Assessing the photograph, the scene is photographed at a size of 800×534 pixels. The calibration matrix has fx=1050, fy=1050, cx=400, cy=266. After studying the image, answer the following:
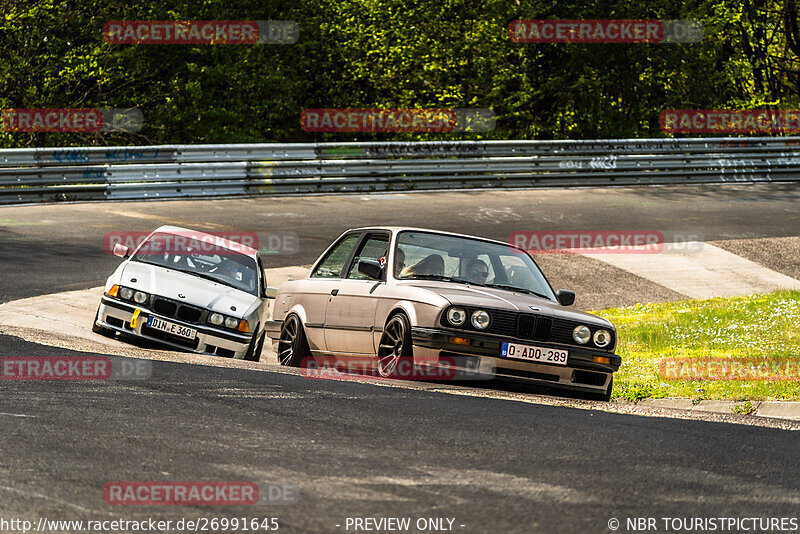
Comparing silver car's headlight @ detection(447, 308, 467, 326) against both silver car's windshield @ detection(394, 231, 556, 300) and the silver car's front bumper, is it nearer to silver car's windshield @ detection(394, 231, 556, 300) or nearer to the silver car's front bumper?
silver car's windshield @ detection(394, 231, 556, 300)

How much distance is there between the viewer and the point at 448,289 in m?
8.48

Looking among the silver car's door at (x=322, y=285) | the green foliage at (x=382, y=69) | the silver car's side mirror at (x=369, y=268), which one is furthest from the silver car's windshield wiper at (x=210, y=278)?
the green foliage at (x=382, y=69)

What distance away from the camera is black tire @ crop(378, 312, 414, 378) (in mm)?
8117

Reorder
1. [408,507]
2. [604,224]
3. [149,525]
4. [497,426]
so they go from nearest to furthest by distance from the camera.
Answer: [149,525], [408,507], [497,426], [604,224]

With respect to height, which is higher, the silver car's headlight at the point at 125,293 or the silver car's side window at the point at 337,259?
the silver car's side window at the point at 337,259

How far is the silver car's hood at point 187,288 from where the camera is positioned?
36.5 feet

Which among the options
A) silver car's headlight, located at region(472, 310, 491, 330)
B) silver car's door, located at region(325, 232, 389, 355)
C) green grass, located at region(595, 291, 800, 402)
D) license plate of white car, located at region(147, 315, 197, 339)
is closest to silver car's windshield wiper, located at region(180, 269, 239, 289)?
license plate of white car, located at region(147, 315, 197, 339)

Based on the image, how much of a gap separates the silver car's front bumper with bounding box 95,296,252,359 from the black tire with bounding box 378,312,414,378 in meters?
2.95

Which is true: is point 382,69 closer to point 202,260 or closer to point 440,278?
point 202,260

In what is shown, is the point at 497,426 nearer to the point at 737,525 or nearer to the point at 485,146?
the point at 737,525

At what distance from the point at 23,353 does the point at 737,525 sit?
20.1ft

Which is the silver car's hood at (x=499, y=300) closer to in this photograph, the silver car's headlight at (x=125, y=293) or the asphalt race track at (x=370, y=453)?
the asphalt race track at (x=370, y=453)

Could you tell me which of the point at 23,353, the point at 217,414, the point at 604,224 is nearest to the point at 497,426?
the point at 217,414

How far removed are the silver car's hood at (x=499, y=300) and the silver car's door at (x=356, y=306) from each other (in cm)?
50
